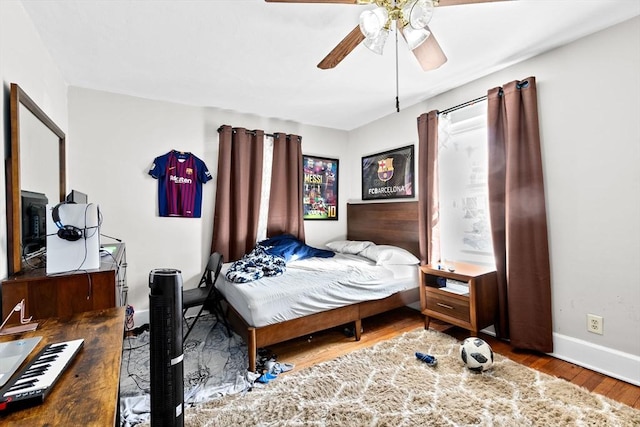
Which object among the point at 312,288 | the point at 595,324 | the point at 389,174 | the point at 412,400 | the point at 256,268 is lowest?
the point at 412,400

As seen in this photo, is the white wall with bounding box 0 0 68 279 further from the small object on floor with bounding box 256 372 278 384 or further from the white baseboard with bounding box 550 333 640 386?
the white baseboard with bounding box 550 333 640 386

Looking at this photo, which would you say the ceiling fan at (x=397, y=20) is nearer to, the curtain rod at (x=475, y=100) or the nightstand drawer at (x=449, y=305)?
the curtain rod at (x=475, y=100)

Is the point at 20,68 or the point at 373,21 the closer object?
the point at 373,21

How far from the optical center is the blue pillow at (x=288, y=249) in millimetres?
3102

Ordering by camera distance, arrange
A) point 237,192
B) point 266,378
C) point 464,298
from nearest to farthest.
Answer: point 266,378, point 464,298, point 237,192

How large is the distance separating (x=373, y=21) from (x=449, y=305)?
2.25 m

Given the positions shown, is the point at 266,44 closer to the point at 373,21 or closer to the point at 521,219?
the point at 373,21

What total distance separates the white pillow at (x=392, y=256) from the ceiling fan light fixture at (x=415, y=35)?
196 centimetres

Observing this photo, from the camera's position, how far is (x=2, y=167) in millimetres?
1451

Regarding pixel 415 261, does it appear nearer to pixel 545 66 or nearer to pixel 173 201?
pixel 545 66

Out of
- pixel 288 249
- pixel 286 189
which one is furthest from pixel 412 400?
pixel 286 189

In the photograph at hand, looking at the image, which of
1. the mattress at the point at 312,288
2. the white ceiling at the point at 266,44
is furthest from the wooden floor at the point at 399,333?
the white ceiling at the point at 266,44

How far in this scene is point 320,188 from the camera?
4.02m

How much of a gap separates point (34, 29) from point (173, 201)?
164cm
